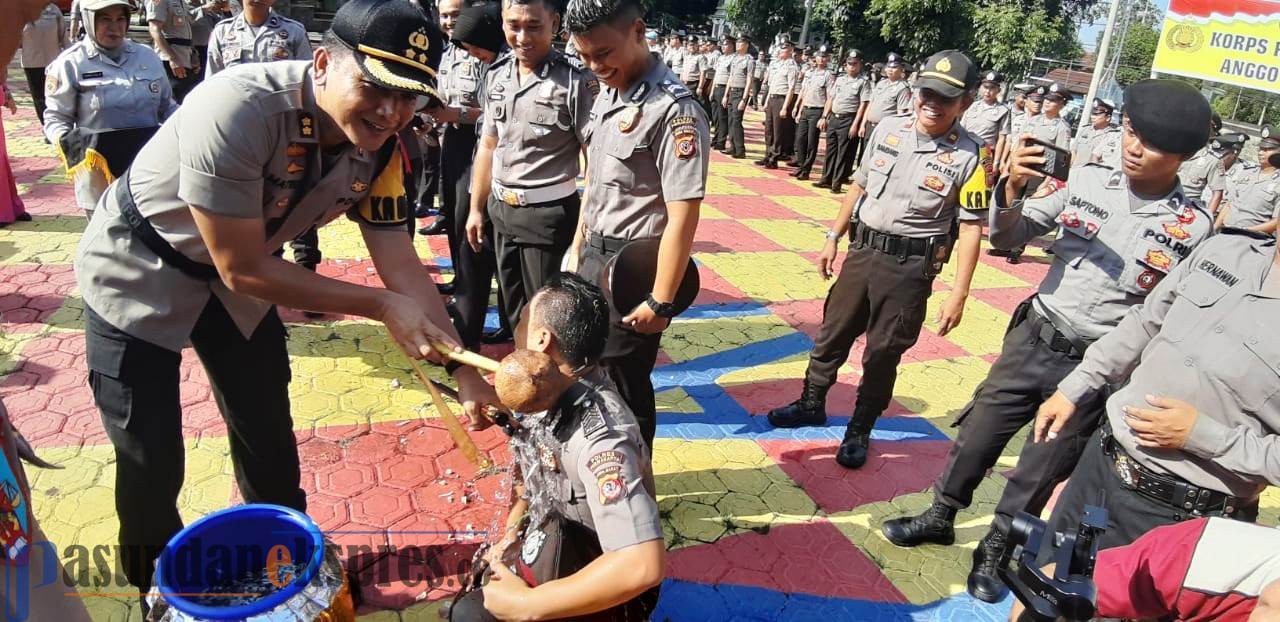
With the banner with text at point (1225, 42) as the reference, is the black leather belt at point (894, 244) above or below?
below

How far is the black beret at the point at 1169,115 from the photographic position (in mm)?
2418

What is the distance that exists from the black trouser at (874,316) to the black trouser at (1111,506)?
3.75 ft

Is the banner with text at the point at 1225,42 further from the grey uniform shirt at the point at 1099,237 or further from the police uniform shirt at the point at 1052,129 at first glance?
the grey uniform shirt at the point at 1099,237

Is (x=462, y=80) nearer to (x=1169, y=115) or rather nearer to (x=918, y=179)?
(x=918, y=179)

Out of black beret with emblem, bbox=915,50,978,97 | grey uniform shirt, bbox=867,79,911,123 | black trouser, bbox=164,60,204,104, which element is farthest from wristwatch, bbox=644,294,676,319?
grey uniform shirt, bbox=867,79,911,123

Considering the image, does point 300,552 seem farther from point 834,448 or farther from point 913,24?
point 913,24

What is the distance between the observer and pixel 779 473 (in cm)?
370

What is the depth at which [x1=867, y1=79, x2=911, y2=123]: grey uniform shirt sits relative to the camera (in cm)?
986

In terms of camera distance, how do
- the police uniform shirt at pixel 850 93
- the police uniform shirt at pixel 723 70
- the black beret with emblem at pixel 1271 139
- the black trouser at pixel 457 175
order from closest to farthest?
the black trouser at pixel 457 175
the black beret with emblem at pixel 1271 139
the police uniform shirt at pixel 850 93
the police uniform shirt at pixel 723 70

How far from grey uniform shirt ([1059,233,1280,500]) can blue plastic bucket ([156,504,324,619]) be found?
8.00 ft

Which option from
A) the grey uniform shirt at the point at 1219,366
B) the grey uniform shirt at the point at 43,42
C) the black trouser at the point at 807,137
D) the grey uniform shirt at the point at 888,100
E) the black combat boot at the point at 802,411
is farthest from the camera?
the black trouser at the point at 807,137

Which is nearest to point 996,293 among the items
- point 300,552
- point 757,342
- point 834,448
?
point 757,342

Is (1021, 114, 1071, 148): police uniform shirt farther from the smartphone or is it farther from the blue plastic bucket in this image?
the blue plastic bucket

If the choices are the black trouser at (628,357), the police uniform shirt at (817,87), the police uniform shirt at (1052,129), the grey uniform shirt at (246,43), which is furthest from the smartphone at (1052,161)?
the police uniform shirt at (817,87)
